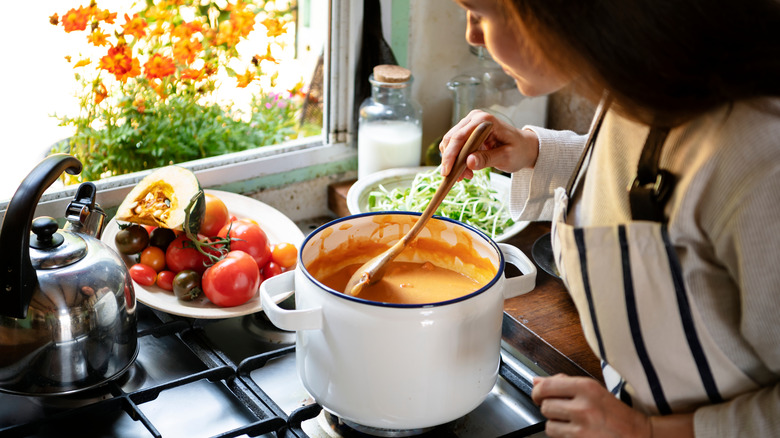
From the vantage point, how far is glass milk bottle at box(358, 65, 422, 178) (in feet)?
4.42

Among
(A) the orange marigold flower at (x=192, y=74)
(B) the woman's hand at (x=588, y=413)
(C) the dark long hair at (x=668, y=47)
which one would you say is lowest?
(B) the woman's hand at (x=588, y=413)

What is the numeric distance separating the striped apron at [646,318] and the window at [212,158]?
76 centimetres

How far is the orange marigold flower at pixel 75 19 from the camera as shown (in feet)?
3.89

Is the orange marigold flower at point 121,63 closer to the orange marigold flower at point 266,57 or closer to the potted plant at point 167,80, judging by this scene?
Result: the potted plant at point 167,80

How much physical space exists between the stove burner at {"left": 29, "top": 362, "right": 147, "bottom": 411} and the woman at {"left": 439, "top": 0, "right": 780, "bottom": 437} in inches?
20.6

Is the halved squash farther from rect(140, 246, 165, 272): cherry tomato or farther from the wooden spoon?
the wooden spoon

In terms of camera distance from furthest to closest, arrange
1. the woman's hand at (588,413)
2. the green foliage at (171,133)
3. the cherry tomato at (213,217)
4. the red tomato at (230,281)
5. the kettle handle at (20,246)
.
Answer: the green foliage at (171,133), the cherry tomato at (213,217), the red tomato at (230,281), the kettle handle at (20,246), the woman's hand at (588,413)

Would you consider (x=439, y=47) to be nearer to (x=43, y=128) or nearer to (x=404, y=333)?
(x=43, y=128)

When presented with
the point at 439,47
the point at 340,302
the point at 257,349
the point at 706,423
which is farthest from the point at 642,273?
the point at 439,47

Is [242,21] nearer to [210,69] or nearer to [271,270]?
[210,69]

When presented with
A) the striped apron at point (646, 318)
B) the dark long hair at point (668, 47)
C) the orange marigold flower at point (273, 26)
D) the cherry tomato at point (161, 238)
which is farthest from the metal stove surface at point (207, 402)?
the orange marigold flower at point (273, 26)

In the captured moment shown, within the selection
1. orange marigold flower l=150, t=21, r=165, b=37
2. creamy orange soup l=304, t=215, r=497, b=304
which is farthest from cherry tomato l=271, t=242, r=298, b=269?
orange marigold flower l=150, t=21, r=165, b=37

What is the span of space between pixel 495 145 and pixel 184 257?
46 centimetres

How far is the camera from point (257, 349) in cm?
106
